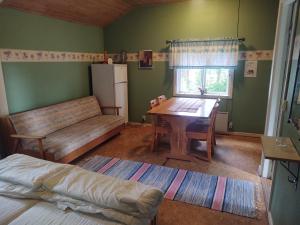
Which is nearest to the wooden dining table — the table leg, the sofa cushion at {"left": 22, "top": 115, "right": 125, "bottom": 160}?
the table leg

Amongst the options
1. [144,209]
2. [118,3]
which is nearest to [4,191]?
[144,209]

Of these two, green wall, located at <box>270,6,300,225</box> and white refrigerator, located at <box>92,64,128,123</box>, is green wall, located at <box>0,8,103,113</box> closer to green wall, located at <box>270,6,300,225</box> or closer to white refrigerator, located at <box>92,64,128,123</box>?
white refrigerator, located at <box>92,64,128,123</box>

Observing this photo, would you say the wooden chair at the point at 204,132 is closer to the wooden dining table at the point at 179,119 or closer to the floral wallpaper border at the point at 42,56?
the wooden dining table at the point at 179,119

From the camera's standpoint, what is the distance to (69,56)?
4.19m

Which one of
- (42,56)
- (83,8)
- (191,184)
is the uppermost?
(83,8)

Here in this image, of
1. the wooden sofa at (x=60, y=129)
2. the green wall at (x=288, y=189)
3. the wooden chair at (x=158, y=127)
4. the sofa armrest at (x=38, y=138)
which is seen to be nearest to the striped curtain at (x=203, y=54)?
the wooden chair at (x=158, y=127)

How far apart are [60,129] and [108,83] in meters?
1.46

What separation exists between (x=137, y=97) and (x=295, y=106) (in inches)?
152

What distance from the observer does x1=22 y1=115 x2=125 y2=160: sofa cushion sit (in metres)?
2.92

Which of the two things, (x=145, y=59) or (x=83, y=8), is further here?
(x=145, y=59)

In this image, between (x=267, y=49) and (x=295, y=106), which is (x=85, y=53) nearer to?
(x=267, y=49)

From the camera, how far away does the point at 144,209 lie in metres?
1.39

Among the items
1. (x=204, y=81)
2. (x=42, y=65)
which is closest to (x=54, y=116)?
(x=42, y=65)

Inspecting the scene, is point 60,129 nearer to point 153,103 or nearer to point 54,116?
point 54,116
